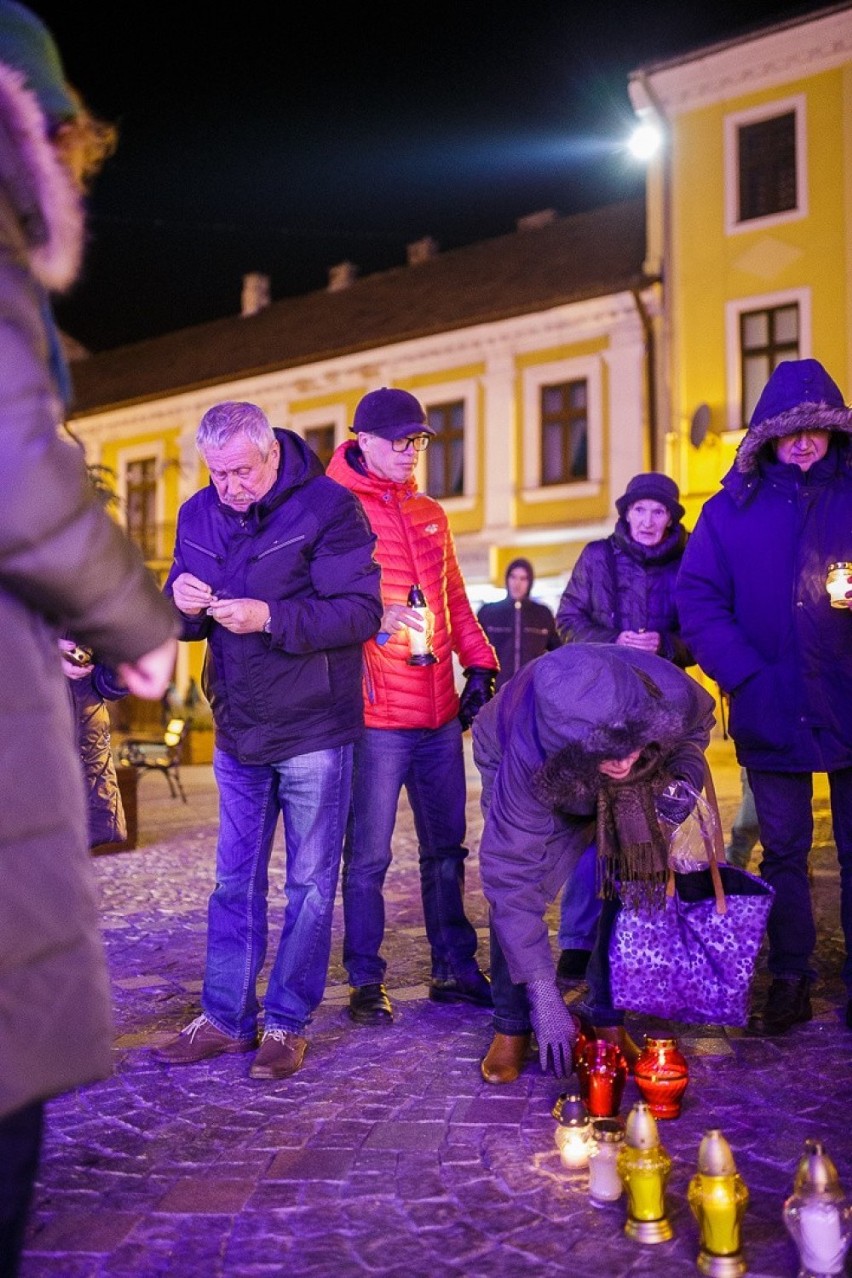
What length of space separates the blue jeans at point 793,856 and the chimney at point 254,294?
93.8 ft

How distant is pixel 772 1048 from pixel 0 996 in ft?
9.02

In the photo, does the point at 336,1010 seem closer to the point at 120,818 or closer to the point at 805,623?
the point at 120,818

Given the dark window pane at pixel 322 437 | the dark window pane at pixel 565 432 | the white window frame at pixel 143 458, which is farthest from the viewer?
the white window frame at pixel 143 458

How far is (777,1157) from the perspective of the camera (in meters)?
2.83

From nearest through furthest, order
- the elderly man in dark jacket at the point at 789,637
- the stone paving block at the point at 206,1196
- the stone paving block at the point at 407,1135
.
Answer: the stone paving block at the point at 206,1196 → the stone paving block at the point at 407,1135 → the elderly man in dark jacket at the point at 789,637

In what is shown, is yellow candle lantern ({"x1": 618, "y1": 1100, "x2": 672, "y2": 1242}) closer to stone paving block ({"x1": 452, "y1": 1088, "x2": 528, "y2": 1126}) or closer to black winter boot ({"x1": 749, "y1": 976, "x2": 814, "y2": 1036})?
stone paving block ({"x1": 452, "y1": 1088, "x2": 528, "y2": 1126})

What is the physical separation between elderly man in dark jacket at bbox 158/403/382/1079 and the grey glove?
72 centimetres

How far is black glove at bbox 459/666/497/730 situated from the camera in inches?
177

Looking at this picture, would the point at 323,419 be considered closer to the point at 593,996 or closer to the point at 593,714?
the point at 593,996

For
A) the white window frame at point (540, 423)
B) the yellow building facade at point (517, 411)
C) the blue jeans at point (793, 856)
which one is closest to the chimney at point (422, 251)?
the yellow building facade at point (517, 411)

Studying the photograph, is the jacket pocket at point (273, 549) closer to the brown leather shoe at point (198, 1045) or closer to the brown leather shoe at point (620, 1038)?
the brown leather shoe at point (198, 1045)

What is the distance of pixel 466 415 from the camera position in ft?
73.7

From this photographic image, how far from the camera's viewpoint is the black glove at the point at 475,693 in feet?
14.7

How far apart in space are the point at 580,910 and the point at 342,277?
26.3m
